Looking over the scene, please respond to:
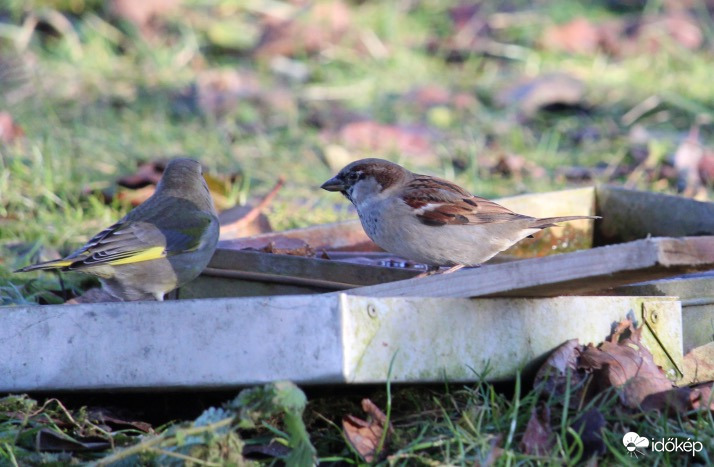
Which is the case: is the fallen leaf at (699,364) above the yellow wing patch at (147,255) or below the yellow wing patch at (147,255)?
below

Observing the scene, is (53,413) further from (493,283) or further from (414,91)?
(414,91)

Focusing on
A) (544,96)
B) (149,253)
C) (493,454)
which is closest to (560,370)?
(493,454)

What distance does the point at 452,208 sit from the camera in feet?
14.5

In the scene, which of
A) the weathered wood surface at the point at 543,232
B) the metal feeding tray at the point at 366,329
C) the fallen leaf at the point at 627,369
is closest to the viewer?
the metal feeding tray at the point at 366,329

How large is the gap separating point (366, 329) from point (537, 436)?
598mm

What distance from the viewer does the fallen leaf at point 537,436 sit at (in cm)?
300

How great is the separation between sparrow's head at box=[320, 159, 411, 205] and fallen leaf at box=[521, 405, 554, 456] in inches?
66.4

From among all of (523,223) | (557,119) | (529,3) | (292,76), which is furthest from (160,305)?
(529,3)

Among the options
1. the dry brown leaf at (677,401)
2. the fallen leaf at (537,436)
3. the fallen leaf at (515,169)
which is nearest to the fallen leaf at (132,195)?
the fallen leaf at (515,169)

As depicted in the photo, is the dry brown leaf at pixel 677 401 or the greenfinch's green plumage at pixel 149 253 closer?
the dry brown leaf at pixel 677 401

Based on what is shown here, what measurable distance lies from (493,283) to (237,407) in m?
0.86

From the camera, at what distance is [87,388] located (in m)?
3.16

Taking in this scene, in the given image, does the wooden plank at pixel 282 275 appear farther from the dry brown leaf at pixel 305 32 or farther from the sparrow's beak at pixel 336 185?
the dry brown leaf at pixel 305 32

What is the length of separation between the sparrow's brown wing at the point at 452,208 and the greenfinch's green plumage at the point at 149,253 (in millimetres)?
871
